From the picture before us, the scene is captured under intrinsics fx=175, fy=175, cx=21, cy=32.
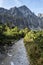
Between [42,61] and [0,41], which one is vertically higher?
[42,61]

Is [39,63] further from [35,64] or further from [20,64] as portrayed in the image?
[20,64]

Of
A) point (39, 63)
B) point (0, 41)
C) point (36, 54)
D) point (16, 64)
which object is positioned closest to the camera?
point (39, 63)

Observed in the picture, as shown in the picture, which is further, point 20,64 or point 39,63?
point 20,64

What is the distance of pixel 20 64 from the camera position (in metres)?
29.7

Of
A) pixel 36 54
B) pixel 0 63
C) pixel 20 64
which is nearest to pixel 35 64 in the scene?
pixel 20 64

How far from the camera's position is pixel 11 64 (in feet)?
94.7

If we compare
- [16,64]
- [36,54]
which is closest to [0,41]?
[36,54]

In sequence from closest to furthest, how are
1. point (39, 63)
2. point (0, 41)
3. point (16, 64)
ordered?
point (39, 63)
point (16, 64)
point (0, 41)

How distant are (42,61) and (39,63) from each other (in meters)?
0.88

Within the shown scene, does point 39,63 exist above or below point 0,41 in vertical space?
above

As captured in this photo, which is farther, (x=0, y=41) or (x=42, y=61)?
(x=0, y=41)

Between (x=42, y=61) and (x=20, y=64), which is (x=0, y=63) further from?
(x=42, y=61)

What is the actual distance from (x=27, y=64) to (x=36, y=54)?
6.39m

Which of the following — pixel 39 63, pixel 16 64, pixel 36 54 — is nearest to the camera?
pixel 39 63
